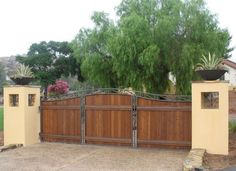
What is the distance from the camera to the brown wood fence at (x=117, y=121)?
10.3 metres

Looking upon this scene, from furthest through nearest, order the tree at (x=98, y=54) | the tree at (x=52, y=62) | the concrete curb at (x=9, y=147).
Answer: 1. the tree at (x=52, y=62)
2. the tree at (x=98, y=54)
3. the concrete curb at (x=9, y=147)

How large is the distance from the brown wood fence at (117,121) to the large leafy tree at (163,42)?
8.72 m

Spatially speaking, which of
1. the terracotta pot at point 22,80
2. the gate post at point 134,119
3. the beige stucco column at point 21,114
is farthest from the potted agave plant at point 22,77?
the gate post at point 134,119

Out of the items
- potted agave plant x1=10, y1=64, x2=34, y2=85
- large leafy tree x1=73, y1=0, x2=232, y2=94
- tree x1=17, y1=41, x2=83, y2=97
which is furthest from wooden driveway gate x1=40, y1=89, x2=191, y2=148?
tree x1=17, y1=41, x2=83, y2=97

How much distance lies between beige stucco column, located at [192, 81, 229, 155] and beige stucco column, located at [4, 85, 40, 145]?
17.0 ft

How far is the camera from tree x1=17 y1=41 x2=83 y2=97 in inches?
1581

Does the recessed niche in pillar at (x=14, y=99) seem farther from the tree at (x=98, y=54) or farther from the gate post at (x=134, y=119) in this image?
the tree at (x=98, y=54)

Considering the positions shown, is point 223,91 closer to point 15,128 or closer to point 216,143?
point 216,143

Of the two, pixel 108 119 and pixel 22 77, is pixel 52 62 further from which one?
pixel 108 119

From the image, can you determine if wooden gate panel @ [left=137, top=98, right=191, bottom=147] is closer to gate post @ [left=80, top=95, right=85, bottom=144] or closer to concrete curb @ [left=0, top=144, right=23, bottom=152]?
gate post @ [left=80, top=95, right=85, bottom=144]

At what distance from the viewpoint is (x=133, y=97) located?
1079 centimetres

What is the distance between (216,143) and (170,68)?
10.9 meters

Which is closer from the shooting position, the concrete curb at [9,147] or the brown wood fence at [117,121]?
the brown wood fence at [117,121]

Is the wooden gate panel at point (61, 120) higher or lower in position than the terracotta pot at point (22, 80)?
lower
